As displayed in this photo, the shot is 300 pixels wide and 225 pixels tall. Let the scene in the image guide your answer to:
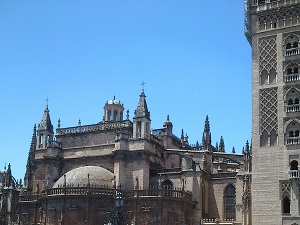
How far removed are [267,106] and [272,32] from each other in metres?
6.33

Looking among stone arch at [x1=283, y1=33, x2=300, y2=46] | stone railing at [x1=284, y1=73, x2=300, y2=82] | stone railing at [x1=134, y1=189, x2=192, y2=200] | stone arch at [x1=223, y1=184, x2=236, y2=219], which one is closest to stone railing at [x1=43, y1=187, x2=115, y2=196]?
stone railing at [x1=134, y1=189, x2=192, y2=200]

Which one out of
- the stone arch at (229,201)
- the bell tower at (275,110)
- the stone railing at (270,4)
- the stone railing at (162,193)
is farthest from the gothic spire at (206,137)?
the stone railing at (270,4)

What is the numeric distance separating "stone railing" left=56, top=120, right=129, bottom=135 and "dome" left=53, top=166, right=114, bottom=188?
4525 millimetres

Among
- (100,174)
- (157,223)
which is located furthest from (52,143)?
(157,223)

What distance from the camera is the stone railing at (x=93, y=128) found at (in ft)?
169

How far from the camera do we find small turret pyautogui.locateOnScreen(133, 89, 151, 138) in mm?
49125

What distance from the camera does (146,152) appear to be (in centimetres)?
4881

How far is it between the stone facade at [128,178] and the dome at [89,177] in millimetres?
96

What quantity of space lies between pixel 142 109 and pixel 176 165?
9.78m

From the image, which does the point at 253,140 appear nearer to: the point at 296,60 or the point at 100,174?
the point at 296,60

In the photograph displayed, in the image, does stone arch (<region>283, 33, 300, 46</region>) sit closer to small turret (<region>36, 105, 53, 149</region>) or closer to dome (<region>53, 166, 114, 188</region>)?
dome (<region>53, 166, 114, 188</region>)

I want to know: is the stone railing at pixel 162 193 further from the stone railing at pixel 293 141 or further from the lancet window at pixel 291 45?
the lancet window at pixel 291 45

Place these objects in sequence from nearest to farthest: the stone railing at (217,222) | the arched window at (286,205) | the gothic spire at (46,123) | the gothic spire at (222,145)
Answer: the arched window at (286,205)
the stone railing at (217,222)
the gothic spire at (46,123)
the gothic spire at (222,145)

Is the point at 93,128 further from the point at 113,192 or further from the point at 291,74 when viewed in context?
the point at 291,74
